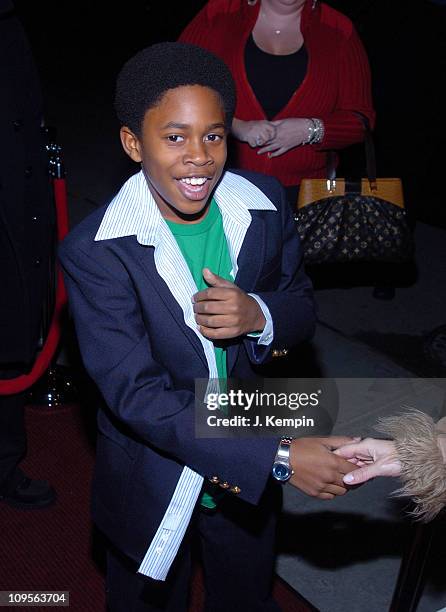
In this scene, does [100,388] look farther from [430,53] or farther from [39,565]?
[430,53]

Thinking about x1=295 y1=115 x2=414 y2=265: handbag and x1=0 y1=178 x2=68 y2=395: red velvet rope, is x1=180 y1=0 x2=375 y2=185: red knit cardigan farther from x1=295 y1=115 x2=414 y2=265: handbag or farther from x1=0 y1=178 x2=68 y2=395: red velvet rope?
x1=0 y1=178 x2=68 y2=395: red velvet rope

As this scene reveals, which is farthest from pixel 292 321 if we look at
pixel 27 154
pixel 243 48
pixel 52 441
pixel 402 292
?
pixel 402 292

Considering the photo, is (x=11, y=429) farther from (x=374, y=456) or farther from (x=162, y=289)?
(x=374, y=456)

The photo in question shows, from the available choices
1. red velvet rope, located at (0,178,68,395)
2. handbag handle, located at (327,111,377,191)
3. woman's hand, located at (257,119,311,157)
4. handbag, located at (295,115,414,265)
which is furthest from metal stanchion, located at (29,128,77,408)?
handbag handle, located at (327,111,377,191)

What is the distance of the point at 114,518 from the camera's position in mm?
2012

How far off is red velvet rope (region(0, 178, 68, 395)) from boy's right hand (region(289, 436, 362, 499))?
1.50 m

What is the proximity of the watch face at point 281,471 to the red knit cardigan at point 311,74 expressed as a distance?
1.69 meters

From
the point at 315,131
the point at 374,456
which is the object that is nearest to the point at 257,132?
the point at 315,131

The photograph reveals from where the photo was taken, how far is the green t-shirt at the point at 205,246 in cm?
189

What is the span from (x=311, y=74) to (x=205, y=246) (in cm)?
146

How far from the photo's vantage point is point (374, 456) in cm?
189

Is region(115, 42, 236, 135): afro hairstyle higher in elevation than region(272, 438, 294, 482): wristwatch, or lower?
higher

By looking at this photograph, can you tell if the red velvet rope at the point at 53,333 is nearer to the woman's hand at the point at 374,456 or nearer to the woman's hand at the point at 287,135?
the woman's hand at the point at 287,135

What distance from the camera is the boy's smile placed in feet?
5.47
